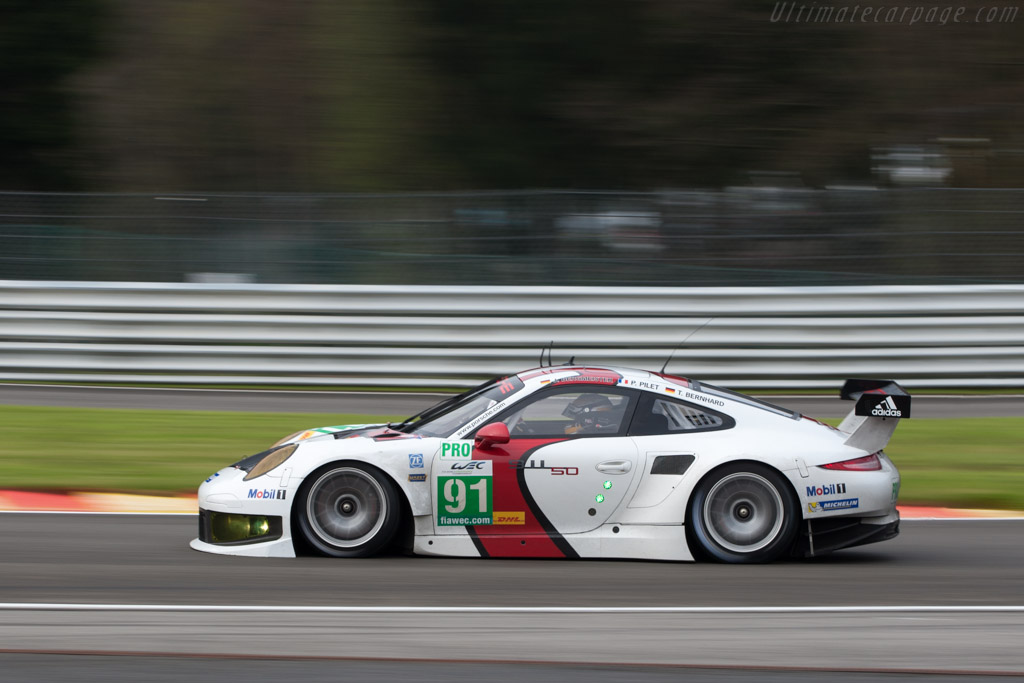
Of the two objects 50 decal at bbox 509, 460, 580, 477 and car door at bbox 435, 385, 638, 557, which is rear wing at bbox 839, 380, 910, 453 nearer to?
car door at bbox 435, 385, 638, 557

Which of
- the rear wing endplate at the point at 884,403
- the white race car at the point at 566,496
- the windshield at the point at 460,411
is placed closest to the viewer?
the white race car at the point at 566,496

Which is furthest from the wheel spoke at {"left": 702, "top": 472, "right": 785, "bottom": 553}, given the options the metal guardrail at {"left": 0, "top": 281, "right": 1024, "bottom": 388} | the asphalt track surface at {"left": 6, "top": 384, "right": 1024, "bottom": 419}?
the metal guardrail at {"left": 0, "top": 281, "right": 1024, "bottom": 388}

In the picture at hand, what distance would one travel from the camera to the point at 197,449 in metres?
10.6

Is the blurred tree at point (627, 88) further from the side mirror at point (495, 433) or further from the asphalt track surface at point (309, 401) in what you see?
the side mirror at point (495, 433)

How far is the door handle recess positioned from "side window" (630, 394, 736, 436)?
8.6 inches

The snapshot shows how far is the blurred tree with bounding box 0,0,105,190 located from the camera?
2228 centimetres

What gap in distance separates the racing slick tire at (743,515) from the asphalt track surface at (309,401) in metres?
6.12

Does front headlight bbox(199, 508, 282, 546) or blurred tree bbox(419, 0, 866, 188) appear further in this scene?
blurred tree bbox(419, 0, 866, 188)

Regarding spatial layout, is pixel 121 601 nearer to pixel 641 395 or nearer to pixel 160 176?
pixel 641 395

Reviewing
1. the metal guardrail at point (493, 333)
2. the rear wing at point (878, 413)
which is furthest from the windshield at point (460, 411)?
the metal guardrail at point (493, 333)

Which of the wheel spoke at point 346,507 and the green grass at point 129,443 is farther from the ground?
the green grass at point 129,443

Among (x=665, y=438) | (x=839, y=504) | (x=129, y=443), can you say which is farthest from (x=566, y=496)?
(x=129, y=443)

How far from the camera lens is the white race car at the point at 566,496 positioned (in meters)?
6.72

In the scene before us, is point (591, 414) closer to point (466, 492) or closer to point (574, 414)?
point (574, 414)
